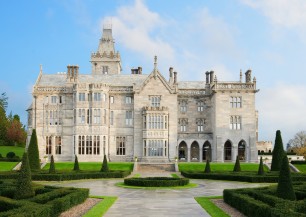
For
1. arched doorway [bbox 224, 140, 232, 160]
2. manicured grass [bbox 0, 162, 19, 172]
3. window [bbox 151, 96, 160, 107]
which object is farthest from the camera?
arched doorway [bbox 224, 140, 232, 160]

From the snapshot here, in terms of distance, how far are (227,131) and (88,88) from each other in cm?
2219

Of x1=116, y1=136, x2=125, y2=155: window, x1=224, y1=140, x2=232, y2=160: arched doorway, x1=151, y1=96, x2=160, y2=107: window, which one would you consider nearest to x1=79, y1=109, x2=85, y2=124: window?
x1=116, y1=136, x2=125, y2=155: window

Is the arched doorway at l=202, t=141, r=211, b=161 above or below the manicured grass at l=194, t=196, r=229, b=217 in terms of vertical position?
above

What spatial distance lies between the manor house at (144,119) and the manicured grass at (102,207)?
3816 centimetres

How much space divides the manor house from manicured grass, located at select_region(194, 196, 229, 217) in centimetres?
3792

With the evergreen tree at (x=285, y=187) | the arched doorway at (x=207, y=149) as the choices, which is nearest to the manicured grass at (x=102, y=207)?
the evergreen tree at (x=285, y=187)

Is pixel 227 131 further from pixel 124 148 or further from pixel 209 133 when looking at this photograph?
pixel 124 148

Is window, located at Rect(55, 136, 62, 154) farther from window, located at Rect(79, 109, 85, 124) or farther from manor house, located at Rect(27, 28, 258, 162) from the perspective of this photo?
window, located at Rect(79, 109, 85, 124)

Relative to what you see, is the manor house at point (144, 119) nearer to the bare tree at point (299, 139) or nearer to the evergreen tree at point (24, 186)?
the evergreen tree at point (24, 186)

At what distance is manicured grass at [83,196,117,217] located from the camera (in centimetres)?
2051

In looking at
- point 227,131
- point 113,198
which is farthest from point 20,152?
point 113,198

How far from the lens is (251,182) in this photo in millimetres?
40031

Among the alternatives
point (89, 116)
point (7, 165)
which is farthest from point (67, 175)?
point (89, 116)

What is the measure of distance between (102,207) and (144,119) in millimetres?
43415
